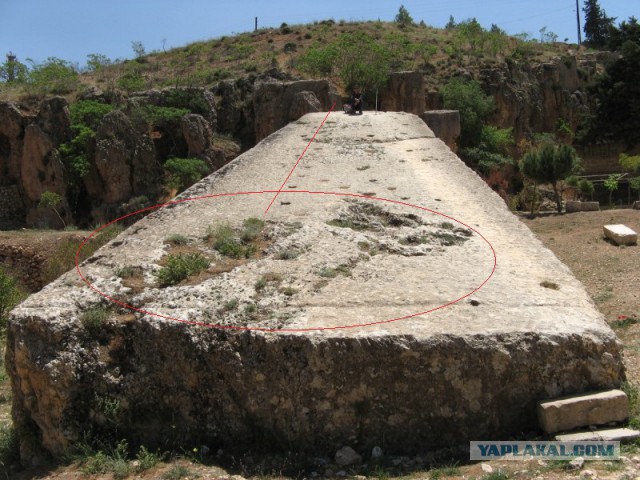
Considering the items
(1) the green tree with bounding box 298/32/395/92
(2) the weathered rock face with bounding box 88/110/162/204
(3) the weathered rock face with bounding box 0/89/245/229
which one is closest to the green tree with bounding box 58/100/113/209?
(3) the weathered rock face with bounding box 0/89/245/229

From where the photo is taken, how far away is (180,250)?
5.92 m

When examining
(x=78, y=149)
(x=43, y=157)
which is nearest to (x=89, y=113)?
(x=78, y=149)

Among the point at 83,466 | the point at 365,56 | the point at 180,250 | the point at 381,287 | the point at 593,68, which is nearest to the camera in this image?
the point at 83,466

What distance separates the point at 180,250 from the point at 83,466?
7.61ft

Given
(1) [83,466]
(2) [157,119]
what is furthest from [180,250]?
(2) [157,119]

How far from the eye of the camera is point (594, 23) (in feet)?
167

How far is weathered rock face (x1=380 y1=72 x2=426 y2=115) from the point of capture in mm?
19000

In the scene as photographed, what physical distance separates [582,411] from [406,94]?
54.8ft

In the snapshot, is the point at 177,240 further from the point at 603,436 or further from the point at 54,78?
the point at 54,78

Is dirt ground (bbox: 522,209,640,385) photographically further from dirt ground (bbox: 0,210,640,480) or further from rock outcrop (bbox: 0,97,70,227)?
rock outcrop (bbox: 0,97,70,227)

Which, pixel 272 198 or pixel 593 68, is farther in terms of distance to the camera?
pixel 593 68

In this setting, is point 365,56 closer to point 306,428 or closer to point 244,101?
point 244,101

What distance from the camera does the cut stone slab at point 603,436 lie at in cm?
377

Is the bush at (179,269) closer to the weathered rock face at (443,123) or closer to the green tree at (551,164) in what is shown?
the weathered rock face at (443,123)
